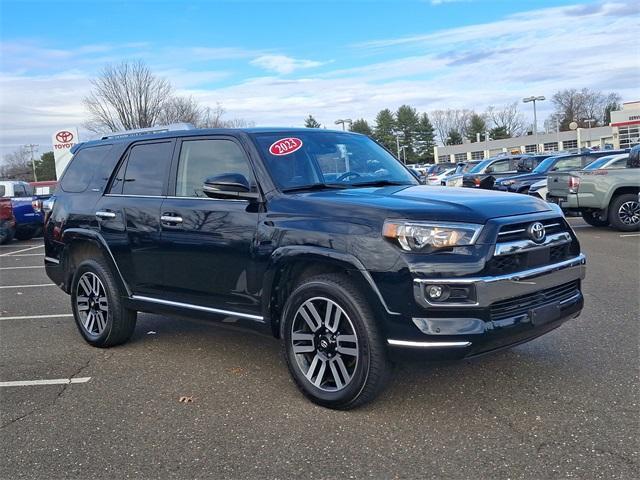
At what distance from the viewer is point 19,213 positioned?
1691 centimetres

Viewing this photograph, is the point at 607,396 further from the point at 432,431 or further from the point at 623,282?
the point at 623,282

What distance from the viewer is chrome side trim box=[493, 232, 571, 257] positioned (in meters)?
3.65

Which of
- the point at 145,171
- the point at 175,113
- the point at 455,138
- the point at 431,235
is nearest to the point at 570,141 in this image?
the point at 455,138

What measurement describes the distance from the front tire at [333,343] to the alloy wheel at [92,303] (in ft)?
7.65

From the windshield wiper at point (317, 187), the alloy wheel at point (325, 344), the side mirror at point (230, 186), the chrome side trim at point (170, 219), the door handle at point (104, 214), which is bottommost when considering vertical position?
the alloy wheel at point (325, 344)

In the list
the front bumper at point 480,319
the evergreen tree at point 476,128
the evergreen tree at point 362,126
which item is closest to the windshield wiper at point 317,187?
the front bumper at point 480,319

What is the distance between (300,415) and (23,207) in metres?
15.5

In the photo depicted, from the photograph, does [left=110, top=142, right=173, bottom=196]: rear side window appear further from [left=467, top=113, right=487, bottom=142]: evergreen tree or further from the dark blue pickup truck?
[left=467, top=113, right=487, bottom=142]: evergreen tree

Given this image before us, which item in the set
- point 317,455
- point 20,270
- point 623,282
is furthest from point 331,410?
point 20,270

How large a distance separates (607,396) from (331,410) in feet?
5.91

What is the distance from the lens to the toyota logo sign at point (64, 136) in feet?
82.7

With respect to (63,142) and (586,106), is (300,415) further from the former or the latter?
(586,106)

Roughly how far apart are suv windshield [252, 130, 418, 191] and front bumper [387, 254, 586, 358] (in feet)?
4.52

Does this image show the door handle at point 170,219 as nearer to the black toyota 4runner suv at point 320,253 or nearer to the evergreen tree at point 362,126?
the black toyota 4runner suv at point 320,253
